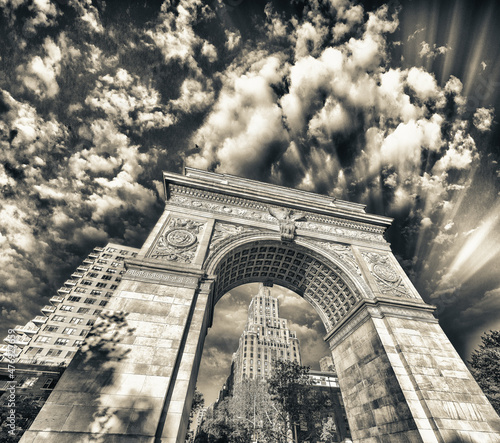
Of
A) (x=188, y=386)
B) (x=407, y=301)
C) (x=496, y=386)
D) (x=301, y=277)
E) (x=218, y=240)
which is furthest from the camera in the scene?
(x=496, y=386)

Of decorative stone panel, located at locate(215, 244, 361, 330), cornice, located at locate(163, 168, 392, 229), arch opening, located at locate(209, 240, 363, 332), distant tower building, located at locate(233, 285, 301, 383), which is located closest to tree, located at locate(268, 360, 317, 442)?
arch opening, located at locate(209, 240, 363, 332)

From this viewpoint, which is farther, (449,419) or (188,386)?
(449,419)

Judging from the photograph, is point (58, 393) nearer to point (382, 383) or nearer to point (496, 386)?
point (382, 383)

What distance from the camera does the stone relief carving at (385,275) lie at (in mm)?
13805

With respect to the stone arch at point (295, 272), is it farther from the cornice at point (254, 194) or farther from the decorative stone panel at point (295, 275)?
the cornice at point (254, 194)

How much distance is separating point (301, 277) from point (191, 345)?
399 inches

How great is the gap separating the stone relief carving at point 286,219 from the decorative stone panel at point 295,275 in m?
→ 0.89

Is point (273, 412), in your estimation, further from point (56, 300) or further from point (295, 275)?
point (56, 300)

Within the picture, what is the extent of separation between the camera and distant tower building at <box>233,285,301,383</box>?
86438 mm

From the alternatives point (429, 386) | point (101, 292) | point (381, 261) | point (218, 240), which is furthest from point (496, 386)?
point (101, 292)

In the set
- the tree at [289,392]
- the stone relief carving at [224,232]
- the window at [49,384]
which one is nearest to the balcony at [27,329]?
the window at [49,384]

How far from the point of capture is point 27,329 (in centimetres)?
4372

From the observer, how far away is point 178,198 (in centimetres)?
1561

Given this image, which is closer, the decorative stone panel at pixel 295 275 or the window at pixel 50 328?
the decorative stone panel at pixel 295 275
